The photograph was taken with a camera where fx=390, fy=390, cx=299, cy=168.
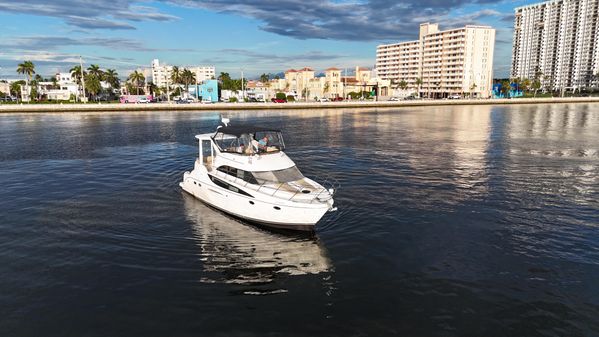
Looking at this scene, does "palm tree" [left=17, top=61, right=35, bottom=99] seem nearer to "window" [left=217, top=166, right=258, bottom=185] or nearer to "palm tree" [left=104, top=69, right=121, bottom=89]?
"palm tree" [left=104, top=69, right=121, bottom=89]

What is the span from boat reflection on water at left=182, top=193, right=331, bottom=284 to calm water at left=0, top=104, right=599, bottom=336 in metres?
0.09

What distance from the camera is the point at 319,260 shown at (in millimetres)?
17141

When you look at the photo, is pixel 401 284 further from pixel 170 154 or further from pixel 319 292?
pixel 170 154

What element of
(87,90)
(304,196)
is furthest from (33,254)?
(87,90)

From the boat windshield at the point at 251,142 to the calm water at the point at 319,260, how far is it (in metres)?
4.13

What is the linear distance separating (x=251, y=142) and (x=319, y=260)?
8.97 meters

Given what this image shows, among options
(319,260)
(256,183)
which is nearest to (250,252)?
(319,260)

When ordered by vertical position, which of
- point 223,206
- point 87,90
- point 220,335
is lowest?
point 220,335

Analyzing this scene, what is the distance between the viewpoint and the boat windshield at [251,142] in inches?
919

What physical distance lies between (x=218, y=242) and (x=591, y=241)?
18082mm

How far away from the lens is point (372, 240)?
19250 mm

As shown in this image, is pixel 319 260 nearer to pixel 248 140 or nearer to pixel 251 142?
pixel 251 142

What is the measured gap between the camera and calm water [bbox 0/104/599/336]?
12.8 meters

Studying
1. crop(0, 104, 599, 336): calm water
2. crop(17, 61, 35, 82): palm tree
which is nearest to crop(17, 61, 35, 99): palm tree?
crop(17, 61, 35, 82): palm tree
